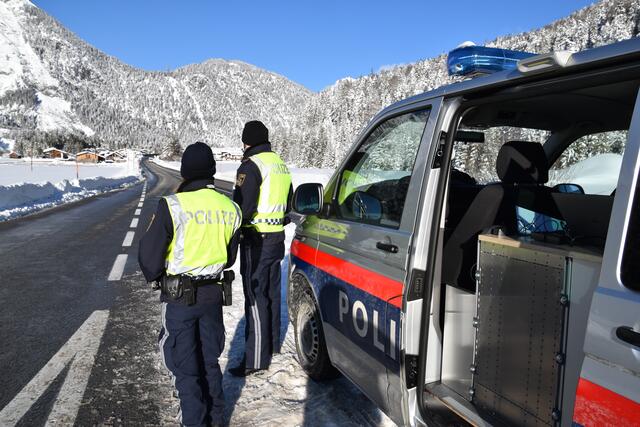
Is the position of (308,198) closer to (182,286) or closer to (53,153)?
(182,286)

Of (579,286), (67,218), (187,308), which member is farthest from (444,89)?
(67,218)

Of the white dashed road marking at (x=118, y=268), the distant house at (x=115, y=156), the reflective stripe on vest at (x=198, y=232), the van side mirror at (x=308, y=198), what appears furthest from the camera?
the distant house at (x=115, y=156)

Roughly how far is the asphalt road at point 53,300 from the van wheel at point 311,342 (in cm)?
125

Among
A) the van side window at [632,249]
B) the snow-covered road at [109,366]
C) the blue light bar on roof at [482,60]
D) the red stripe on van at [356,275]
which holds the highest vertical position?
the blue light bar on roof at [482,60]

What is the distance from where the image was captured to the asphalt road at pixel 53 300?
3.26 m

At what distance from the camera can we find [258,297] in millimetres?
3631

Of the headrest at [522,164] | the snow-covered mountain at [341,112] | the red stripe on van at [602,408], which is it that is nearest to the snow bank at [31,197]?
the headrest at [522,164]

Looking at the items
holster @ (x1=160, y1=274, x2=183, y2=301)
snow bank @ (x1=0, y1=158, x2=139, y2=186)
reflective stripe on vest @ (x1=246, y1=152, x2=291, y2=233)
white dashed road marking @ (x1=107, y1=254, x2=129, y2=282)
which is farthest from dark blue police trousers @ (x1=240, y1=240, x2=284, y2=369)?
snow bank @ (x1=0, y1=158, x2=139, y2=186)

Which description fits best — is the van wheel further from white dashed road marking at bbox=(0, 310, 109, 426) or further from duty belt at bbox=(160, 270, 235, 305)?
white dashed road marking at bbox=(0, 310, 109, 426)

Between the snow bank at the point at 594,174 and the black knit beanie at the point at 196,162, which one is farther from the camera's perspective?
the snow bank at the point at 594,174

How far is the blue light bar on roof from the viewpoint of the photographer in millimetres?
2195

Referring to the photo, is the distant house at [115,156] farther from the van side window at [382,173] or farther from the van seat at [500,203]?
the van seat at [500,203]

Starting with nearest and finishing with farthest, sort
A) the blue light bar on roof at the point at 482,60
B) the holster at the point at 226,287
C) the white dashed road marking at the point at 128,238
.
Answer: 1. the blue light bar on roof at the point at 482,60
2. the holster at the point at 226,287
3. the white dashed road marking at the point at 128,238

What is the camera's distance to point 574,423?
1.43 metres
